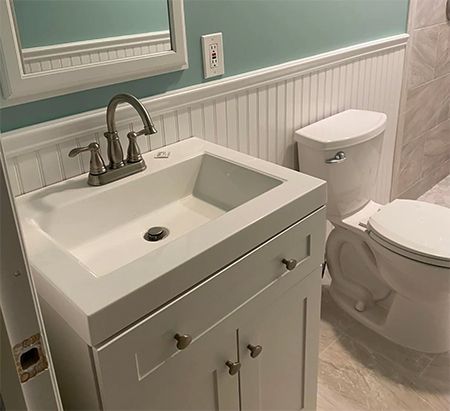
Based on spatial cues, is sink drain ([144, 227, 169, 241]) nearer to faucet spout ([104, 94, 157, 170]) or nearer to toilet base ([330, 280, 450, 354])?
faucet spout ([104, 94, 157, 170])

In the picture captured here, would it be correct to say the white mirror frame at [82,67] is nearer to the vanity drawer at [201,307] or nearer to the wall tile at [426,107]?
the vanity drawer at [201,307]

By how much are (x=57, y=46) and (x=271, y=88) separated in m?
0.74

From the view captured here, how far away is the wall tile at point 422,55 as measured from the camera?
221 centimetres

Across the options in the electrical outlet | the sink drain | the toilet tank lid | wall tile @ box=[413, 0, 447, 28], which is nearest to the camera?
the sink drain

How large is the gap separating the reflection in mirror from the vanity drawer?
60 cm

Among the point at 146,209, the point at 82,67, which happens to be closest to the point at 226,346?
the point at 146,209

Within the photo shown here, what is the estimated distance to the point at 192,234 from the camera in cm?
92

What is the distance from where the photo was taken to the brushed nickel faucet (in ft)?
3.56

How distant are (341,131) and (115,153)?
87 cm

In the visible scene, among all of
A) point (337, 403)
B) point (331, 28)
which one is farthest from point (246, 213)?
point (331, 28)

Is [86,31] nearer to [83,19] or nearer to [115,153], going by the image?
[83,19]

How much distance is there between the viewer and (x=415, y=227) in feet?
5.37

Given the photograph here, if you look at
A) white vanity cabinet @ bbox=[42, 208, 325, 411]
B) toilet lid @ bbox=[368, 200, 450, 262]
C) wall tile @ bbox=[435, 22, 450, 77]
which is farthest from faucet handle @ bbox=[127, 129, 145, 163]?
wall tile @ bbox=[435, 22, 450, 77]

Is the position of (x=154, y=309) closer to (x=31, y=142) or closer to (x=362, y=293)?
(x=31, y=142)
